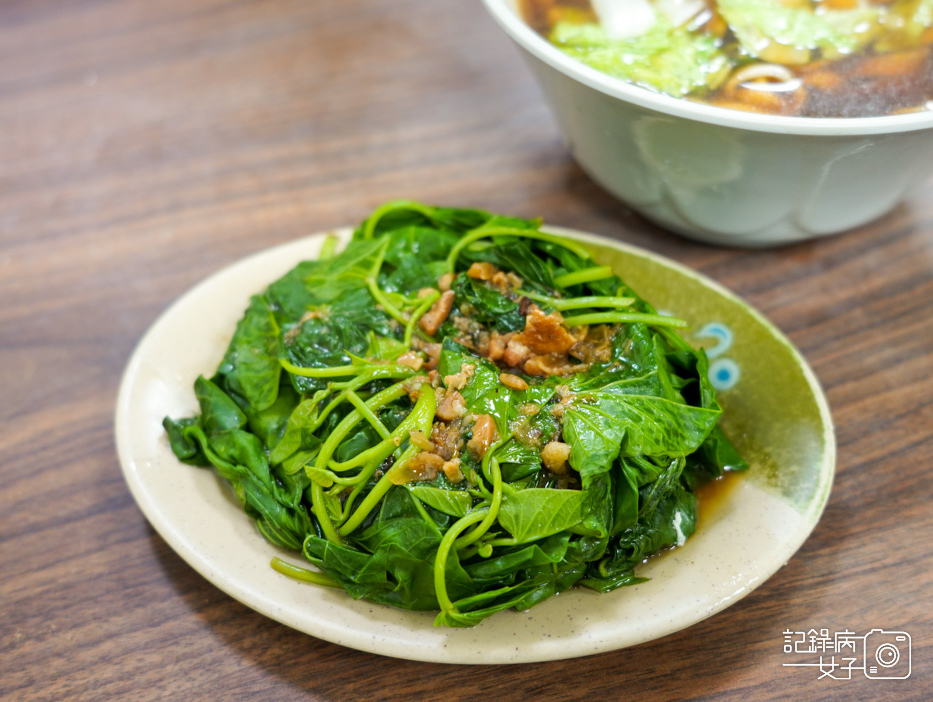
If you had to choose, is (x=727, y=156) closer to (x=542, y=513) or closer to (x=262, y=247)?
(x=542, y=513)

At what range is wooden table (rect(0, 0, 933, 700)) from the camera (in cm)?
137

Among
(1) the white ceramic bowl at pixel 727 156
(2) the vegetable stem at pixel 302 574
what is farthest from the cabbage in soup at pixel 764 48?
(2) the vegetable stem at pixel 302 574

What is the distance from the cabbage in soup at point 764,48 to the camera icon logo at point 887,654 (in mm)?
1125

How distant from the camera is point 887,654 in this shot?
4.43ft

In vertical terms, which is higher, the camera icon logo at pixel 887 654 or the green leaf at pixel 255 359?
the green leaf at pixel 255 359

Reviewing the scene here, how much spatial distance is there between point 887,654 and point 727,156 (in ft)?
3.45

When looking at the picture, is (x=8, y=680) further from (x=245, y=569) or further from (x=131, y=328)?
(x=131, y=328)

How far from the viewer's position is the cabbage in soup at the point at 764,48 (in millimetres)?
1712

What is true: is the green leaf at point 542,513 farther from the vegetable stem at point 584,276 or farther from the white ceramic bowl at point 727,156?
the white ceramic bowl at point 727,156

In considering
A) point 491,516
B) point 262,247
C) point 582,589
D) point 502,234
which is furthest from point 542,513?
point 262,247

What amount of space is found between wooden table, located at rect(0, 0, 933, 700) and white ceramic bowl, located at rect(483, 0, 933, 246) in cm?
21

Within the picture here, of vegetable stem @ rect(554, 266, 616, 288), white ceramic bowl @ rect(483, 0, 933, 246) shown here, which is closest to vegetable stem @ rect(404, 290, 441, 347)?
vegetable stem @ rect(554, 266, 616, 288)

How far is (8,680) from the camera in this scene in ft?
Result: 4.53

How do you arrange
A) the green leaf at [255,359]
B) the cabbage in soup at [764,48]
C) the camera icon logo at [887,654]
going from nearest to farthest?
1. the camera icon logo at [887,654]
2. the green leaf at [255,359]
3. the cabbage in soup at [764,48]
